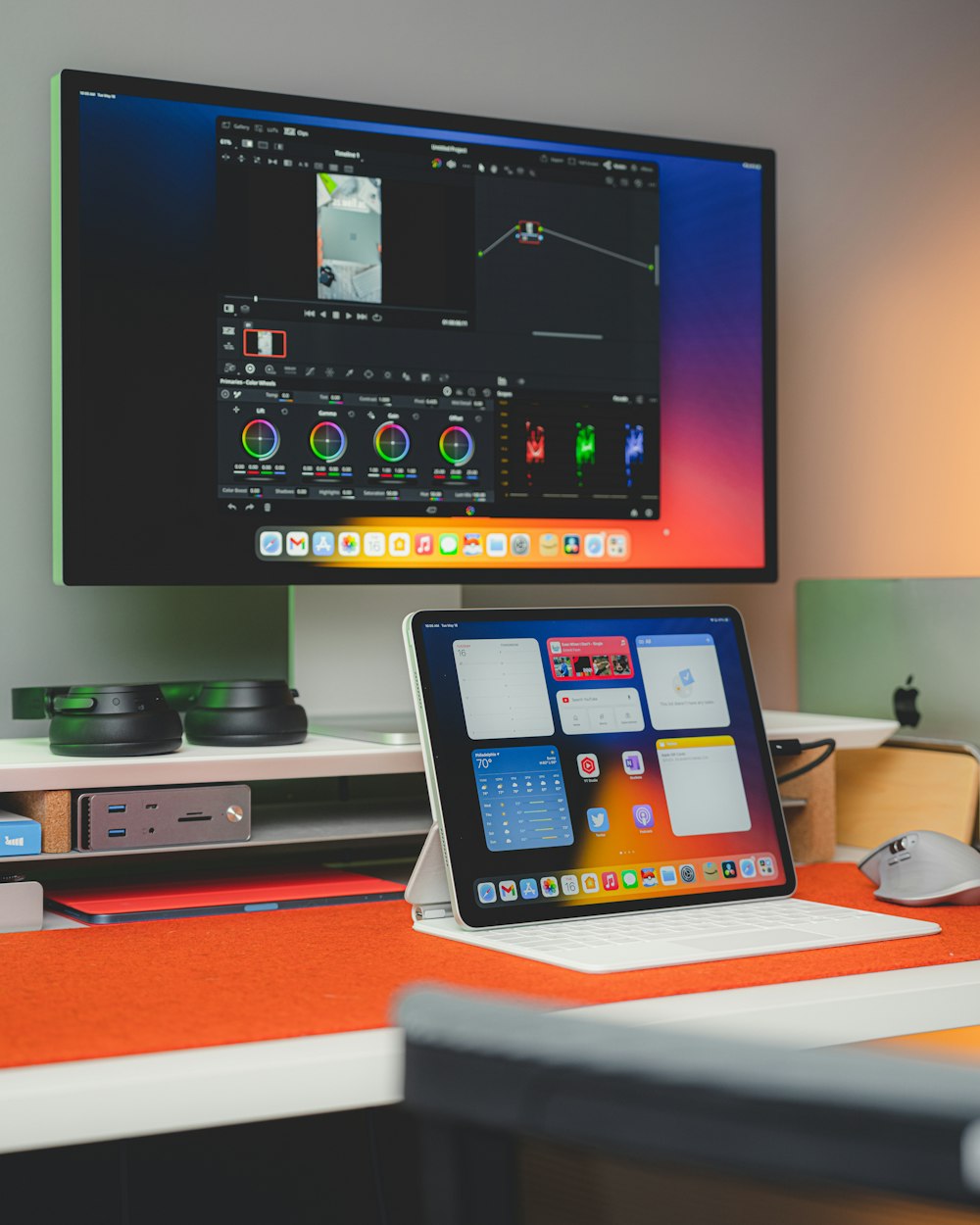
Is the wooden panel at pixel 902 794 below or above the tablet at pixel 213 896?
above

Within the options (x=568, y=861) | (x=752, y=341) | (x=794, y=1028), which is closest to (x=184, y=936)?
(x=568, y=861)

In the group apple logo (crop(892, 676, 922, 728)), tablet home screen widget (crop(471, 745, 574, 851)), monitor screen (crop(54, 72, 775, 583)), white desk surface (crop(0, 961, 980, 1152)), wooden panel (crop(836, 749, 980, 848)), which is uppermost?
monitor screen (crop(54, 72, 775, 583))

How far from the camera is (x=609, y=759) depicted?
3.84 feet

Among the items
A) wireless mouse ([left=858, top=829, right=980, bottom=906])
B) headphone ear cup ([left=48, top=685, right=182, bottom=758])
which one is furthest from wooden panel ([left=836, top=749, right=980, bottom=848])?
headphone ear cup ([left=48, top=685, right=182, bottom=758])

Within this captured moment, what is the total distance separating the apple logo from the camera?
1.52 meters

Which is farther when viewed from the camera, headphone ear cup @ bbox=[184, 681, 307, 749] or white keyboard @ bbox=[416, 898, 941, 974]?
headphone ear cup @ bbox=[184, 681, 307, 749]

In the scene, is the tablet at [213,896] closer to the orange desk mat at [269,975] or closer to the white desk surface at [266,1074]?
the orange desk mat at [269,975]

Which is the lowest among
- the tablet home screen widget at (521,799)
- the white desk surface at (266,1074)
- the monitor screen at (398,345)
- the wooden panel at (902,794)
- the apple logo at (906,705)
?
the white desk surface at (266,1074)

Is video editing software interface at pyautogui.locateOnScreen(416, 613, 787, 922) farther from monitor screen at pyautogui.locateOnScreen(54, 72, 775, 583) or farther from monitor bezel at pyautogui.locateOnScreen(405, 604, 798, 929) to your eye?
monitor screen at pyautogui.locateOnScreen(54, 72, 775, 583)

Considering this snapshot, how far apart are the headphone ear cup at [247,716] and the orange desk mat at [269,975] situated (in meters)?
0.16

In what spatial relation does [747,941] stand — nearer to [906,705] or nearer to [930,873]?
[930,873]

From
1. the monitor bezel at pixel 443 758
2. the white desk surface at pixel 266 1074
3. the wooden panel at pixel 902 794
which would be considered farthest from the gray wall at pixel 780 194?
the white desk surface at pixel 266 1074

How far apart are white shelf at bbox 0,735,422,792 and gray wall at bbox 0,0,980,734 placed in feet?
1.07

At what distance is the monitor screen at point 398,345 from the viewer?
123 cm
